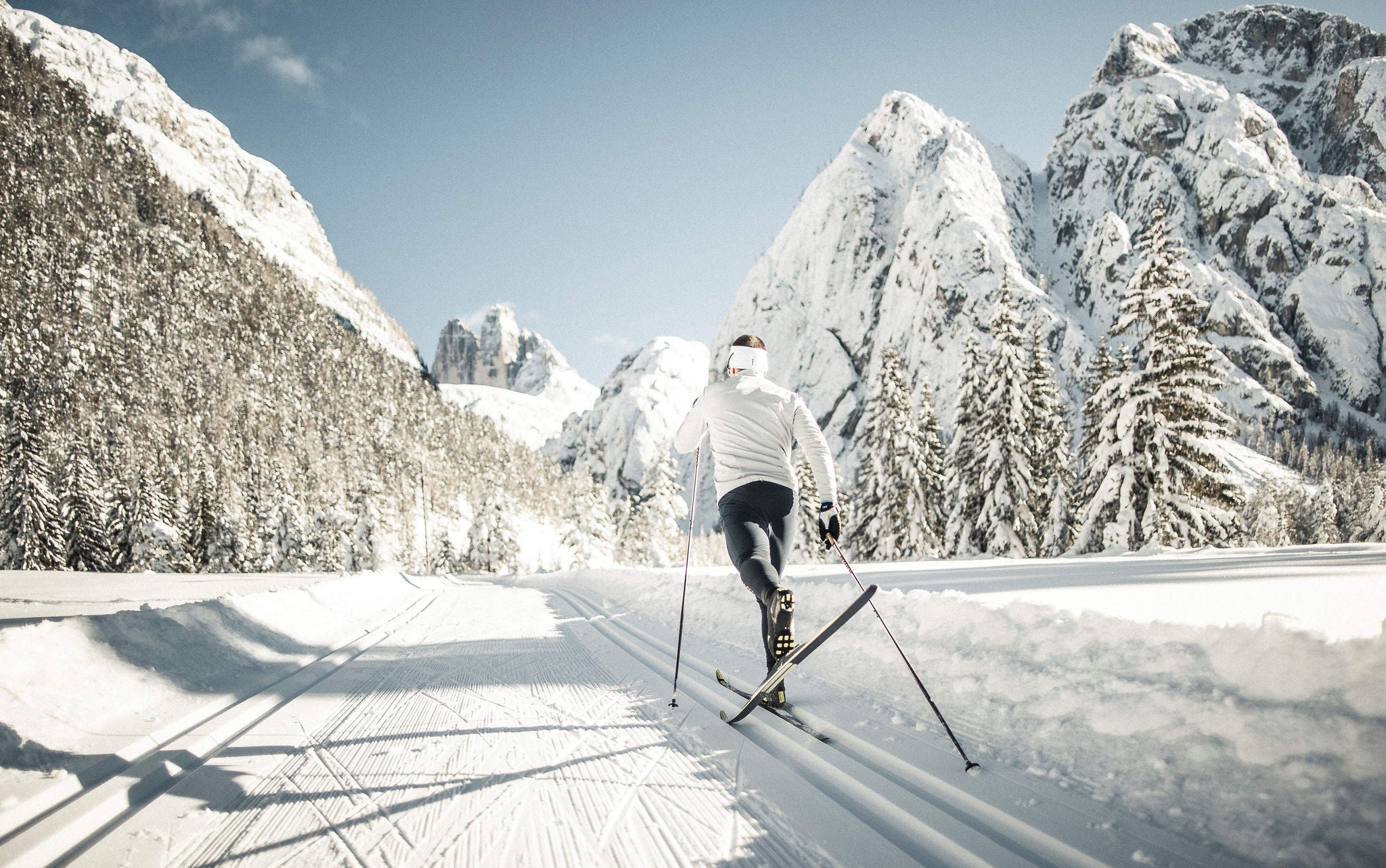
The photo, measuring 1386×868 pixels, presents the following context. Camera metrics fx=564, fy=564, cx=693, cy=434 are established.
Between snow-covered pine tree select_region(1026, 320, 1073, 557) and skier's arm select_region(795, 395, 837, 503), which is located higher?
snow-covered pine tree select_region(1026, 320, 1073, 557)

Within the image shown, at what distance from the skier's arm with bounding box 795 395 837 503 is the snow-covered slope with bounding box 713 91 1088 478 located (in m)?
96.6

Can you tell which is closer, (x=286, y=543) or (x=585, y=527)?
(x=585, y=527)

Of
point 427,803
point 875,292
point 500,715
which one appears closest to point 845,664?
point 500,715

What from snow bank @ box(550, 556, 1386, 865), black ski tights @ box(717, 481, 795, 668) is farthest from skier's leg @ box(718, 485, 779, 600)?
snow bank @ box(550, 556, 1386, 865)

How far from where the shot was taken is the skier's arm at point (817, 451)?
3.55 meters

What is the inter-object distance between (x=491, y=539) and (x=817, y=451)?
51494 mm

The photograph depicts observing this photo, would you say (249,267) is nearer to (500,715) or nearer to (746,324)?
(746,324)

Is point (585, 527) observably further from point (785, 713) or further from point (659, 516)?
point (785, 713)

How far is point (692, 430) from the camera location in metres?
4.32

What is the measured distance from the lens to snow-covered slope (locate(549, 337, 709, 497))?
5950 inches

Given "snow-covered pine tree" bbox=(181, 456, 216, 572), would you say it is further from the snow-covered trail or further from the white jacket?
the white jacket

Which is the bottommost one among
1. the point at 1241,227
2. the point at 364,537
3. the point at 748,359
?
the point at 364,537

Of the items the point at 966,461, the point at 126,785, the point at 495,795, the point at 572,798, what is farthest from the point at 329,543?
the point at 572,798

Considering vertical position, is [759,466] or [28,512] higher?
[759,466]
